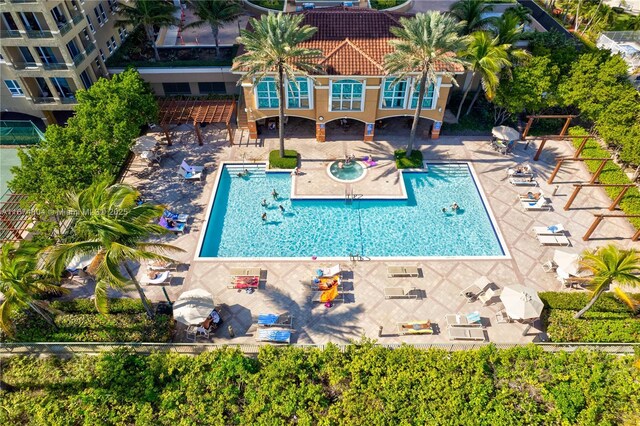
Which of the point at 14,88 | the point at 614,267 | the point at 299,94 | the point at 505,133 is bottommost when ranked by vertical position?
the point at 505,133

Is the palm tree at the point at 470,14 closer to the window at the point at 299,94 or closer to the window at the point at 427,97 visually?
the window at the point at 427,97

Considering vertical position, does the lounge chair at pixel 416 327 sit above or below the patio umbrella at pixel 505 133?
below

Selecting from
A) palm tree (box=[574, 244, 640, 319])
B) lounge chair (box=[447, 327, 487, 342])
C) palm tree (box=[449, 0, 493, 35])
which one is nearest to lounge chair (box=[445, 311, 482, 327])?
lounge chair (box=[447, 327, 487, 342])

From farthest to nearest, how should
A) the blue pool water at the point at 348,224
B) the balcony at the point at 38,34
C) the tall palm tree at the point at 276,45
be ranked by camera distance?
the balcony at the point at 38,34 → the blue pool water at the point at 348,224 → the tall palm tree at the point at 276,45

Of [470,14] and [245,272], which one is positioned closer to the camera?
[245,272]

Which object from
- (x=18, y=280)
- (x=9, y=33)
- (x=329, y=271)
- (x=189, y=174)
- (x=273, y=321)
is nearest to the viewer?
(x=18, y=280)

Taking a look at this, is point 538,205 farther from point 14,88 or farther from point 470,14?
point 14,88

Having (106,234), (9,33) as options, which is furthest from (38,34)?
(106,234)

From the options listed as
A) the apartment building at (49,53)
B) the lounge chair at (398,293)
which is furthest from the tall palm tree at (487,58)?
the apartment building at (49,53)
